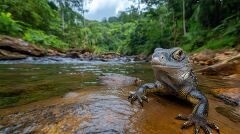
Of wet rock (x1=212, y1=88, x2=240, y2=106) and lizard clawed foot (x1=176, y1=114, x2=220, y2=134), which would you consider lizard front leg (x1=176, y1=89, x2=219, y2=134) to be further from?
wet rock (x1=212, y1=88, x2=240, y2=106)

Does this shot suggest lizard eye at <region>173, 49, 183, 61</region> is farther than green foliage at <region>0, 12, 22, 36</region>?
No

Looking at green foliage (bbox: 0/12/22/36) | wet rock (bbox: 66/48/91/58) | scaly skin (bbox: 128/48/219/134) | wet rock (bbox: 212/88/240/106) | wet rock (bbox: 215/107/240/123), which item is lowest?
wet rock (bbox: 215/107/240/123)

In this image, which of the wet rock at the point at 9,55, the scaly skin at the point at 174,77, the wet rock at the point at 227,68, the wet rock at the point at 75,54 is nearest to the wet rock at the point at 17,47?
the wet rock at the point at 9,55

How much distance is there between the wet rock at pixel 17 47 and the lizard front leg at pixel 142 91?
1280 centimetres

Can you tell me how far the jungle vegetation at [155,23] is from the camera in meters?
21.5

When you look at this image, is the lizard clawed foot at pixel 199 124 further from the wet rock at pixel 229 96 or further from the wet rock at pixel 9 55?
the wet rock at pixel 9 55

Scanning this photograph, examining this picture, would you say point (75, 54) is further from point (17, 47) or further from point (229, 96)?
point (229, 96)

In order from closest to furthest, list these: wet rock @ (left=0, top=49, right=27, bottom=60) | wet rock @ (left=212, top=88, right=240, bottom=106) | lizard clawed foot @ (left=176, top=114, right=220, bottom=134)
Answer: lizard clawed foot @ (left=176, top=114, right=220, bottom=134)
wet rock @ (left=212, top=88, right=240, bottom=106)
wet rock @ (left=0, top=49, right=27, bottom=60)

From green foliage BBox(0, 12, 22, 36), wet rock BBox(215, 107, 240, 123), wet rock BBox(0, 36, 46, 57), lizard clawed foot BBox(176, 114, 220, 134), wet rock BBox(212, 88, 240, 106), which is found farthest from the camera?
green foliage BBox(0, 12, 22, 36)

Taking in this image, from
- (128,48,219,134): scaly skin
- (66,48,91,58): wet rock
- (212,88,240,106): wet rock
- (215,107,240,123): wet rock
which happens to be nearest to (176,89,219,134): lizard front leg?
(128,48,219,134): scaly skin

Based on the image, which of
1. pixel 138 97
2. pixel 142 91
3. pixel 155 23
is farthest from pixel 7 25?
pixel 155 23

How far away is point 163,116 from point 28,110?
1.49 m

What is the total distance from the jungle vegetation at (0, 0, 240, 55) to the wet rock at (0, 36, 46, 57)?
2909mm

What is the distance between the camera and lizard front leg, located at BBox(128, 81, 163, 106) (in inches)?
126
